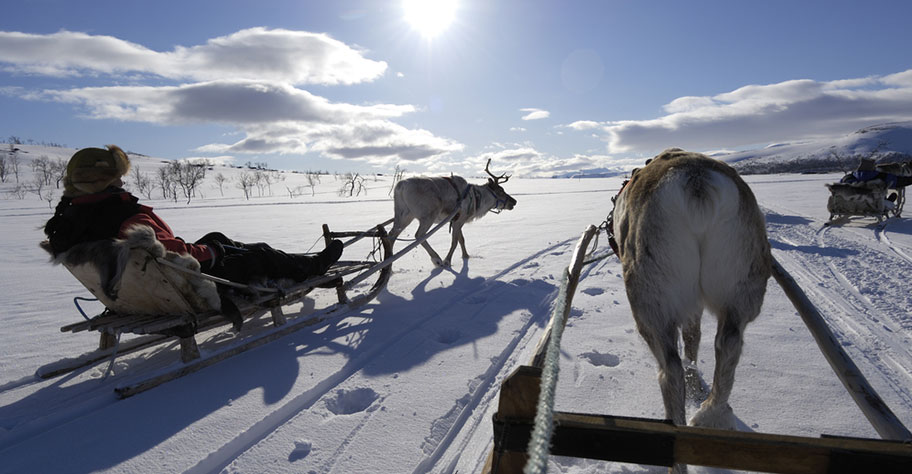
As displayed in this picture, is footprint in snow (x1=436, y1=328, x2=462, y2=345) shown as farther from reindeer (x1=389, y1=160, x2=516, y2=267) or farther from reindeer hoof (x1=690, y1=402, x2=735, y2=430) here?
reindeer (x1=389, y1=160, x2=516, y2=267)

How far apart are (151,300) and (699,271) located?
11.9 ft

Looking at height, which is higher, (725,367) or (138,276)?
(138,276)

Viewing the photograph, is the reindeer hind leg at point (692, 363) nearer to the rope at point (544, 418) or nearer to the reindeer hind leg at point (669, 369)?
the reindeer hind leg at point (669, 369)

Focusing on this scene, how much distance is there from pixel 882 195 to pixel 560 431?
13577mm

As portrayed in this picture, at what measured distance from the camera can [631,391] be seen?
9.19ft

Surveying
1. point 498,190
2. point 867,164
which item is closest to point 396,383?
point 498,190

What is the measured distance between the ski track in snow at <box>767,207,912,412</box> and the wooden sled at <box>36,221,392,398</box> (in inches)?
195

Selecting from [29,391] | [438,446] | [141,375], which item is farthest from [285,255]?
[438,446]

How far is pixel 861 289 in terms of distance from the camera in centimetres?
491

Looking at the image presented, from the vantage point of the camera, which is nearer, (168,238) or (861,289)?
(168,238)

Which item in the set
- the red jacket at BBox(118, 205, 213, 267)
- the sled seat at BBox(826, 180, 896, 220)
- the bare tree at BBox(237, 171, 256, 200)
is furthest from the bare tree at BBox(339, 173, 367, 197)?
the red jacket at BBox(118, 205, 213, 267)

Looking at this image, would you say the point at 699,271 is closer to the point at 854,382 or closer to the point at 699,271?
the point at 699,271

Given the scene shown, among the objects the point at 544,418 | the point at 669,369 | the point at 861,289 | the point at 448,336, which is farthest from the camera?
the point at 861,289

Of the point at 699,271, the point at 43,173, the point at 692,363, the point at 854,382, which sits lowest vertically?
the point at 692,363
